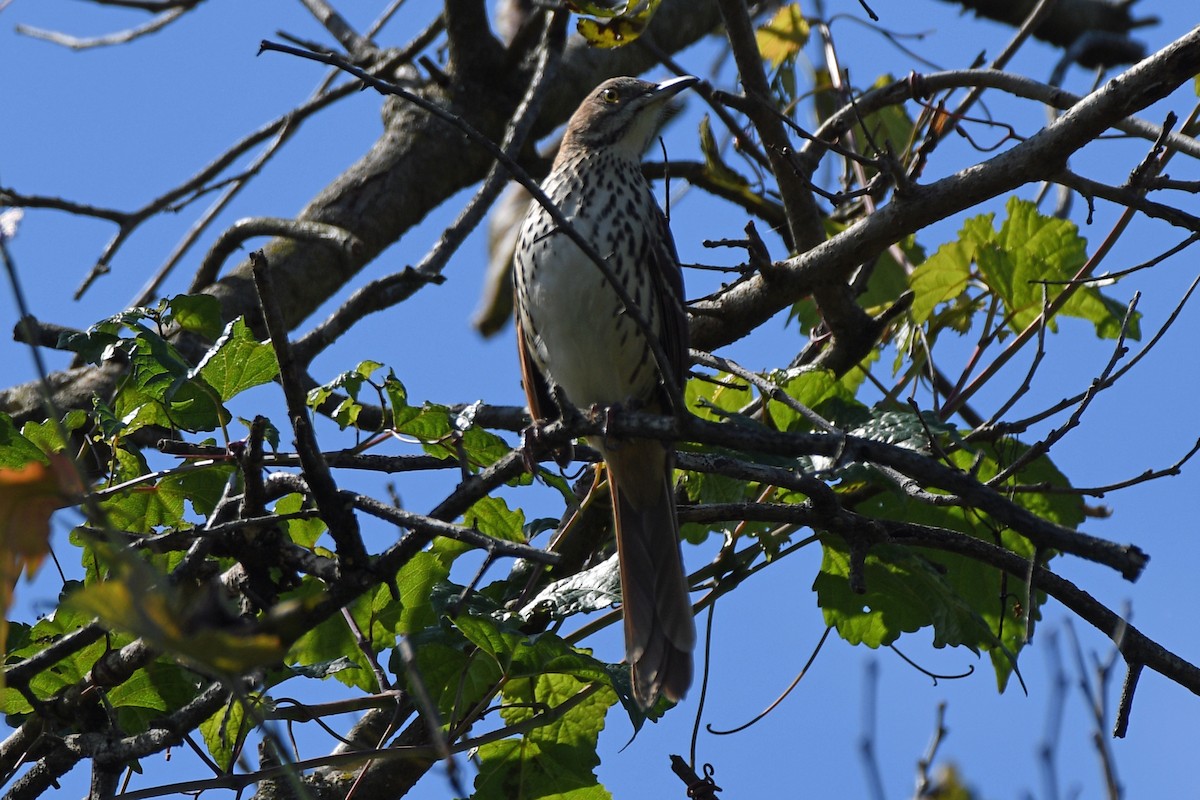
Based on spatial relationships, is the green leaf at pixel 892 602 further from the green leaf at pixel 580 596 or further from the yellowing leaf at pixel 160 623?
the yellowing leaf at pixel 160 623

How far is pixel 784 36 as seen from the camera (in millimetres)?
4586

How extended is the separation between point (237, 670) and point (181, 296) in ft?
7.26

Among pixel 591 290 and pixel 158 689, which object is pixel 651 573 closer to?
pixel 591 290

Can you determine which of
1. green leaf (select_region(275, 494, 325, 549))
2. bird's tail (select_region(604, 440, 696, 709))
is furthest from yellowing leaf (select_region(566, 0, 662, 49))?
green leaf (select_region(275, 494, 325, 549))

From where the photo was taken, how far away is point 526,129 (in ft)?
13.5

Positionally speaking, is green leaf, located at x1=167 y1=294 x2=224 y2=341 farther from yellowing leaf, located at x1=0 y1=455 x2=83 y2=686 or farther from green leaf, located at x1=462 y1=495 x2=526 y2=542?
yellowing leaf, located at x1=0 y1=455 x2=83 y2=686

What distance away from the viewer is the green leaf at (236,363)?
2.77 metres

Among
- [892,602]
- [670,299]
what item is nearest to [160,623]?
[892,602]

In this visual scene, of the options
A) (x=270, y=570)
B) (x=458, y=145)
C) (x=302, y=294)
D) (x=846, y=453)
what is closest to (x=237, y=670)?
(x=846, y=453)

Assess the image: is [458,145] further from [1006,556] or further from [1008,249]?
[1006,556]

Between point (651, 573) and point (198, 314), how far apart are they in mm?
1268

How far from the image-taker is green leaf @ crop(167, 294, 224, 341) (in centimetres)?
311

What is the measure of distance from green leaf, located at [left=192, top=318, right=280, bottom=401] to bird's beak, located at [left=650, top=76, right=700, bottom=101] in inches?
71.2

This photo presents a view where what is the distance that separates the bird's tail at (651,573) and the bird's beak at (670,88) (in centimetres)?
125
